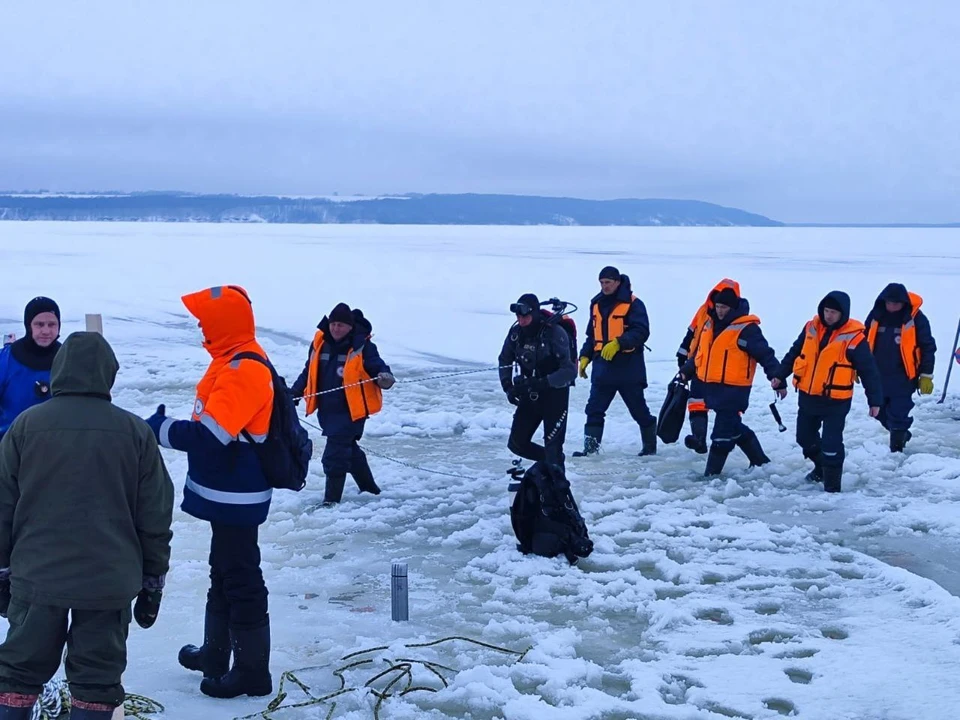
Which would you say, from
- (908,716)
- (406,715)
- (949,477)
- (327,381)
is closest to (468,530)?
(327,381)

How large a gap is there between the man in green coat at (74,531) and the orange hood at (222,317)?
69 centimetres

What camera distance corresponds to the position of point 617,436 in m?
9.91

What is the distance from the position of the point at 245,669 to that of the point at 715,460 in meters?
4.95

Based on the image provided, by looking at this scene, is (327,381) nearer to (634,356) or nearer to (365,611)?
(365,611)

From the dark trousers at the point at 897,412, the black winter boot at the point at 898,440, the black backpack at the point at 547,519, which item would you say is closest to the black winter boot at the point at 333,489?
the black backpack at the point at 547,519

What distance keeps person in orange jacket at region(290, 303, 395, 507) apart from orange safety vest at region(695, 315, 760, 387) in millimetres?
2645

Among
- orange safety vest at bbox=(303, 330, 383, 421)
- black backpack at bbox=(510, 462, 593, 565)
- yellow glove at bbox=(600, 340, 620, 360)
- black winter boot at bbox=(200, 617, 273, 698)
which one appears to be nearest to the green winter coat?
black winter boot at bbox=(200, 617, 273, 698)

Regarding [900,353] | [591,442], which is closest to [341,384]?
[591,442]

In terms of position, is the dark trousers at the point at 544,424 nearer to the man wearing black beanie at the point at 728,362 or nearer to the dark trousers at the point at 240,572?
the man wearing black beanie at the point at 728,362

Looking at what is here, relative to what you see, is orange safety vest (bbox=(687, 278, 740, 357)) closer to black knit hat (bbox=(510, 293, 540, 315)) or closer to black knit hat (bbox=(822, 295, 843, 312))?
black knit hat (bbox=(822, 295, 843, 312))

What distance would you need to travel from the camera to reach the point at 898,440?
356 inches

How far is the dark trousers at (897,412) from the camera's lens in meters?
8.98

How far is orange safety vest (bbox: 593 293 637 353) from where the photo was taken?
8.73 metres

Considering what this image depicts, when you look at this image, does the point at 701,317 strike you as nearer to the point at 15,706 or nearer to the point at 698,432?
the point at 698,432
